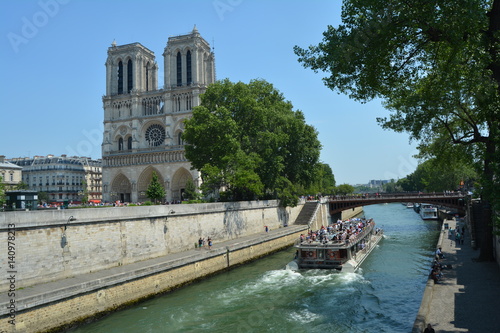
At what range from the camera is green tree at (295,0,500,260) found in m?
13.1

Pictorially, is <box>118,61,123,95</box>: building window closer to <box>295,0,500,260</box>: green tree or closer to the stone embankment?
the stone embankment

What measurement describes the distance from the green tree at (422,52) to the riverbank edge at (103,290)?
11.9 meters

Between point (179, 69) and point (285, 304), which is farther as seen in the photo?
point (179, 69)

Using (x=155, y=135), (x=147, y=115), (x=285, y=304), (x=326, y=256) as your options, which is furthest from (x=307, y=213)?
(x=147, y=115)

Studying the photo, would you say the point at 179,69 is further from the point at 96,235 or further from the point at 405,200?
the point at 96,235

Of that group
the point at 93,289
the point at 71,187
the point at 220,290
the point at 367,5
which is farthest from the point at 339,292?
the point at 71,187

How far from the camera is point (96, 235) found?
2003 centimetres

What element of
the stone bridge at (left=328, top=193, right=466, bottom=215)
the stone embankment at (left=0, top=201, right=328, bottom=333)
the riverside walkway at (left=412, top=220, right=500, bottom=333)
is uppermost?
the stone bridge at (left=328, top=193, right=466, bottom=215)

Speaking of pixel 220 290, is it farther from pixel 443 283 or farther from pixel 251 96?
pixel 251 96

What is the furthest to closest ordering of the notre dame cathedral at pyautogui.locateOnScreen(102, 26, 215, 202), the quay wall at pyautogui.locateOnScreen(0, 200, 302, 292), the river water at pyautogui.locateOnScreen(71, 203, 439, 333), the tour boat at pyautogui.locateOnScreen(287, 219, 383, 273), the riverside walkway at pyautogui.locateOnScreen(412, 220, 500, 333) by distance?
the notre dame cathedral at pyautogui.locateOnScreen(102, 26, 215, 202) → the tour boat at pyautogui.locateOnScreen(287, 219, 383, 273) → the quay wall at pyautogui.locateOnScreen(0, 200, 302, 292) → the river water at pyautogui.locateOnScreen(71, 203, 439, 333) → the riverside walkway at pyautogui.locateOnScreen(412, 220, 500, 333)

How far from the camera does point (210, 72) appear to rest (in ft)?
246

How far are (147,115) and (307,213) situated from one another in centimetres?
3771

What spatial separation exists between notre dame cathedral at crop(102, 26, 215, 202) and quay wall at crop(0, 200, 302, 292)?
1582 inches

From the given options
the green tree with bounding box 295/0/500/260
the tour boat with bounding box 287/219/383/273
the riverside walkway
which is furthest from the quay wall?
the riverside walkway
